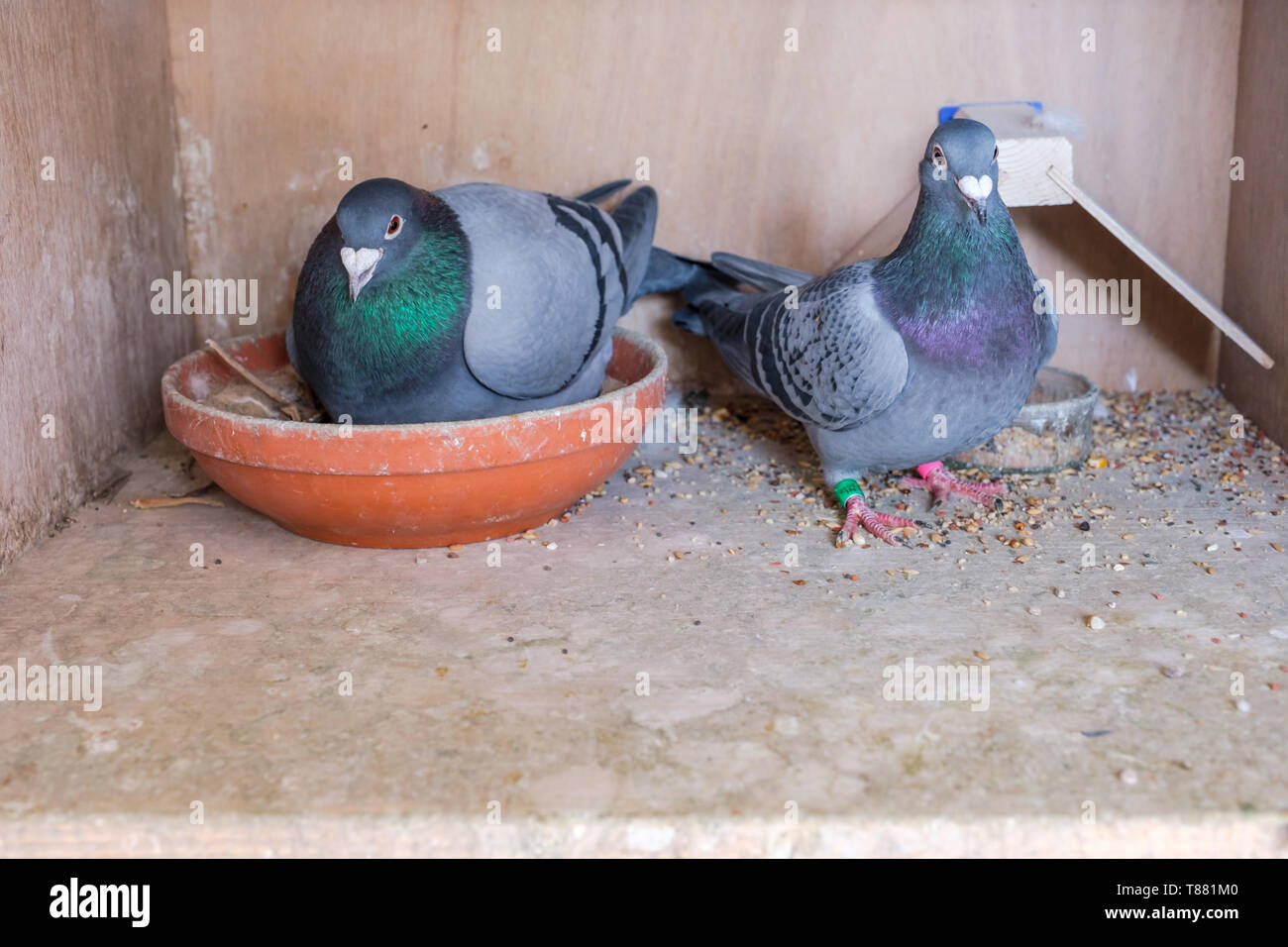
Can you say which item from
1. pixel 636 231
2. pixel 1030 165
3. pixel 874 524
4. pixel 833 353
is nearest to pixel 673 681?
pixel 874 524

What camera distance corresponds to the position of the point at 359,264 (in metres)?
2.34

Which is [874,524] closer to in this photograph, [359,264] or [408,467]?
A: [408,467]

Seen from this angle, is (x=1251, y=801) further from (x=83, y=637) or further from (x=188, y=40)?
(x=188, y=40)

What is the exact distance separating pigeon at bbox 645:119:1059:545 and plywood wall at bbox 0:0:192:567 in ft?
5.12

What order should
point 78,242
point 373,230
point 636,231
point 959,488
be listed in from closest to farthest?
→ point 373,230, point 78,242, point 959,488, point 636,231

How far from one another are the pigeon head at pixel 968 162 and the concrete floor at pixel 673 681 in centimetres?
70

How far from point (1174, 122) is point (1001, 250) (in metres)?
1.20

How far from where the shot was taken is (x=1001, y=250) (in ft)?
8.11

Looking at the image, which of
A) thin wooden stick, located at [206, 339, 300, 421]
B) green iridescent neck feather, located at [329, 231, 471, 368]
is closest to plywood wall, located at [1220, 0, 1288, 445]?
green iridescent neck feather, located at [329, 231, 471, 368]

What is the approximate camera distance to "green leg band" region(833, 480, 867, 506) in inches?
105

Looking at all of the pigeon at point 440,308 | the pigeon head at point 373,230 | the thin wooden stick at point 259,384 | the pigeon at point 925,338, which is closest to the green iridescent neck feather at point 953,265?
the pigeon at point 925,338

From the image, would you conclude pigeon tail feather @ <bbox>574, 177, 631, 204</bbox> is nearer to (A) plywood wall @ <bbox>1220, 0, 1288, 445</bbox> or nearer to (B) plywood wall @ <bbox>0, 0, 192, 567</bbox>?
(B) plywood wall @ <bbox>0, 0, 192, 567</bbox>

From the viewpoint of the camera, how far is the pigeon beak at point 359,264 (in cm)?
234

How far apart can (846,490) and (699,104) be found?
126cm
